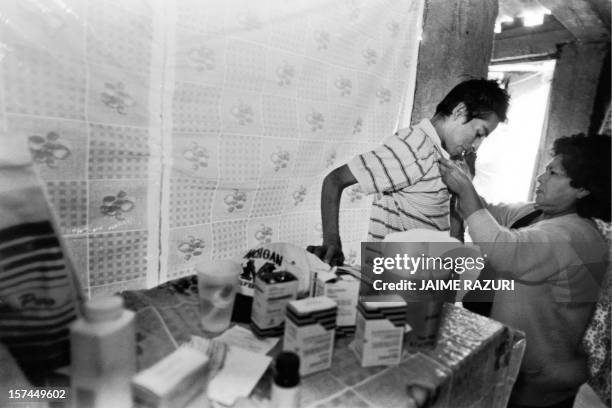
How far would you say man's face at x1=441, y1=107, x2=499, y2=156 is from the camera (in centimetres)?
156

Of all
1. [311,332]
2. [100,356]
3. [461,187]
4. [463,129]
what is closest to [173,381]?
[100,356]

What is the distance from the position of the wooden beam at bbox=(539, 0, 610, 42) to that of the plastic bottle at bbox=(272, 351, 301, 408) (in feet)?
8.19

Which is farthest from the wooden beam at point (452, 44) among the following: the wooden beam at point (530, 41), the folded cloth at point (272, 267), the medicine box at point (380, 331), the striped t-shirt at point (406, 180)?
the wooden beam at point (530, 41)

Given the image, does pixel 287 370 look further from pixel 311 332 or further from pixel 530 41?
pixel 530 41

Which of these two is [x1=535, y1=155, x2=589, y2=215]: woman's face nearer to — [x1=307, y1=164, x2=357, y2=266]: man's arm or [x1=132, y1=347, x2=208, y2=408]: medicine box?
[x1=307, y1=164, x2=357, y2=266]: man's arm

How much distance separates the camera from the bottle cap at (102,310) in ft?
1.91

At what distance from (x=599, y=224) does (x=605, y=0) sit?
1.39m

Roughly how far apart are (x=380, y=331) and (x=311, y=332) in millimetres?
178

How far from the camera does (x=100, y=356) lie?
58 centimetres

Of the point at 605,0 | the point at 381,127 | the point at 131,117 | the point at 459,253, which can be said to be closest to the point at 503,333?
the point at 459,253

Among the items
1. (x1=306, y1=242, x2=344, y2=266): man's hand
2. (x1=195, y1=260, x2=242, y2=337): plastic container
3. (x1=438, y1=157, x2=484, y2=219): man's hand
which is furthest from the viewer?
(x1=438, y1=157, x2=484, y2=219): man's hand

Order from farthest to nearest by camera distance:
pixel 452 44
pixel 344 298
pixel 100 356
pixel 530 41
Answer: pixel 530 41, pixel 452 44, pixel 344 298, pixel 100 356

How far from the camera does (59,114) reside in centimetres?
100

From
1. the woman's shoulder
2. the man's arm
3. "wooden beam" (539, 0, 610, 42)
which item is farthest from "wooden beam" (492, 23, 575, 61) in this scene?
the man's arm
